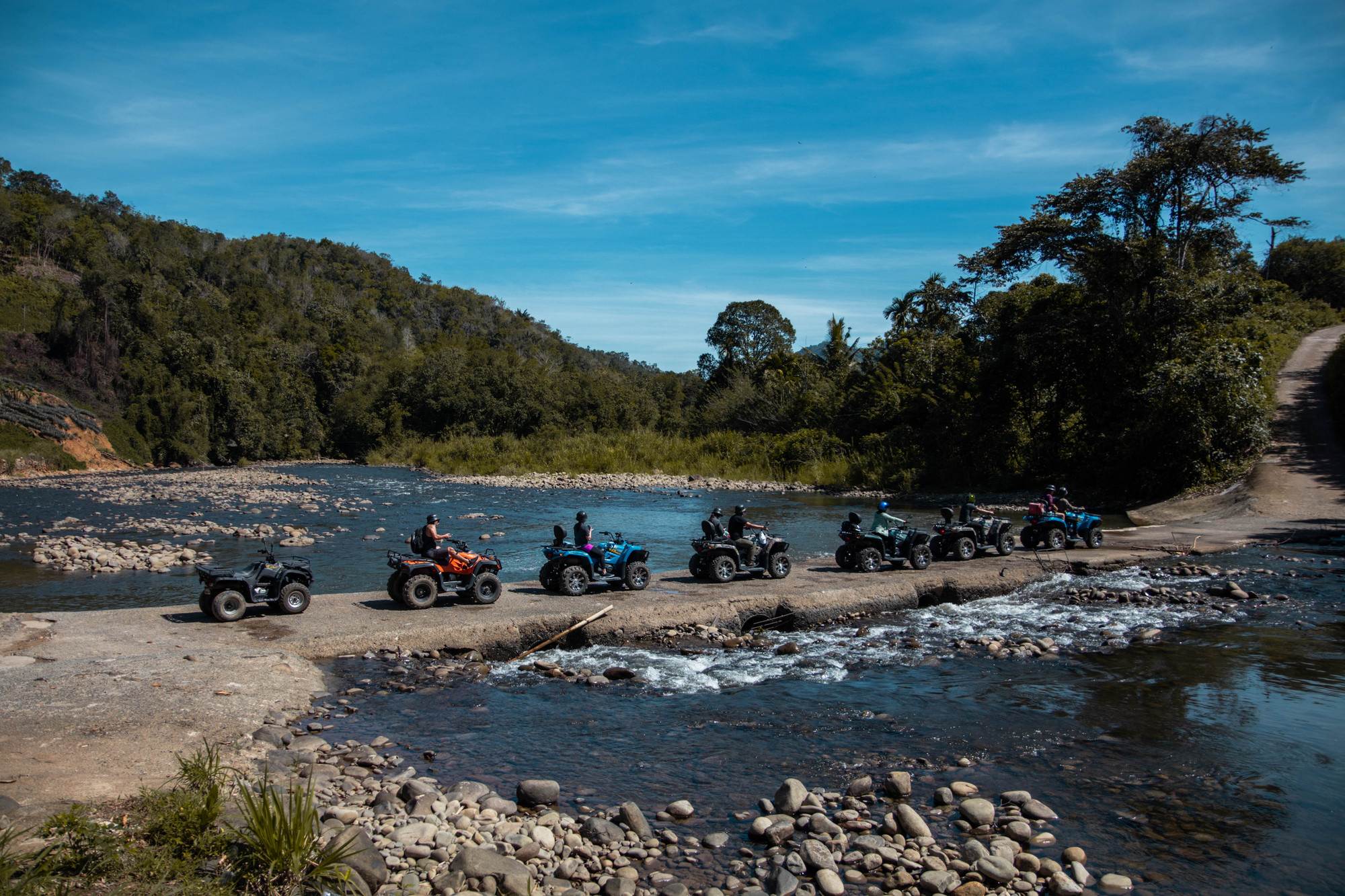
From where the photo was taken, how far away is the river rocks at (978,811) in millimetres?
5988

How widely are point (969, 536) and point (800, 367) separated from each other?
39.6 metres

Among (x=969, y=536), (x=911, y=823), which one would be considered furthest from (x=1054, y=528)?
(x=911, y=823)

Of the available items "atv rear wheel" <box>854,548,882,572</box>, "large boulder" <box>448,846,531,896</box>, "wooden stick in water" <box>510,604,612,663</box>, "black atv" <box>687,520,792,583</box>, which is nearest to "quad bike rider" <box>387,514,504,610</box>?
"wooden stick in water" <box>510,604,612,663</box>

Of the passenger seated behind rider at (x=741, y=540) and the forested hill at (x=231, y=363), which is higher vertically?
the forested hill at (x=231, y=363)

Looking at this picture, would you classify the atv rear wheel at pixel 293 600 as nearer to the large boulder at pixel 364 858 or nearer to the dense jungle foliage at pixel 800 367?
the large boulder at pixel 364 858

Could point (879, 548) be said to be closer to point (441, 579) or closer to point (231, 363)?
point (441, 579)

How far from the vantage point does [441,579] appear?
1172cm

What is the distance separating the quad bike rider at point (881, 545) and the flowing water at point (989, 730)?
2819 mm

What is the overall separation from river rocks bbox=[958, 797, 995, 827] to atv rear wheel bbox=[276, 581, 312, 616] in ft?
28.6

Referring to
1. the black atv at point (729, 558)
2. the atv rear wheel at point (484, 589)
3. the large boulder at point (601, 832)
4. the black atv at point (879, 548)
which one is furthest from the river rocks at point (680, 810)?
the black atv at point (879, 548)

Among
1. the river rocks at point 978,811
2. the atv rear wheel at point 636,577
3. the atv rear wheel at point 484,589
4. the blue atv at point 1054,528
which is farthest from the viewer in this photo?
the blue atv at point 1054,528

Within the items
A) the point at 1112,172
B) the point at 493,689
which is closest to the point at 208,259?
the point at 1112,172

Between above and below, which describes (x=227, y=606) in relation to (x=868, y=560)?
below

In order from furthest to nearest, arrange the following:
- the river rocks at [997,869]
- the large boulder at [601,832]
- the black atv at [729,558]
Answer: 1. the black atv at [729,558]
2. the large boulder at [601,832]
3. the river rocks at [997,869]
